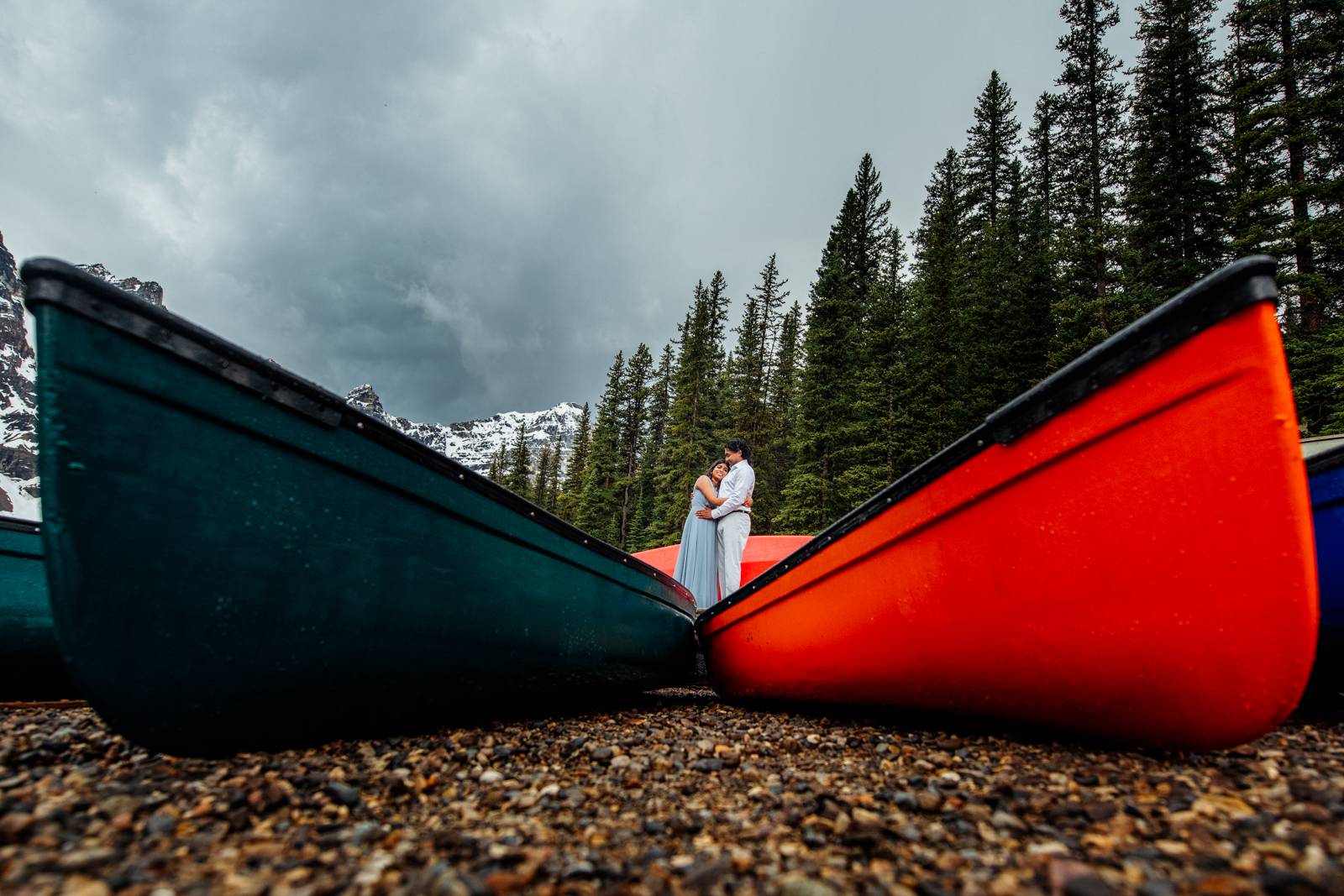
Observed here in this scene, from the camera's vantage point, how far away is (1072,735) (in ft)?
8.30

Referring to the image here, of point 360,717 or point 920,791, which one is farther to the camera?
point 360,717

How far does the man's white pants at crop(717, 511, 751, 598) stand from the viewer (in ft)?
22.9

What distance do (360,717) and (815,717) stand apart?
9.85ft

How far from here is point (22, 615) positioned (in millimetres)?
4023

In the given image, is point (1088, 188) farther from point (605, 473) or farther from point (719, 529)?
point (605, 473)

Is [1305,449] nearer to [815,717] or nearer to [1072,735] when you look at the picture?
[1072,735]

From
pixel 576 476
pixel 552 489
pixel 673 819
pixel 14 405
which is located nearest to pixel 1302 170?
pixel 673 819

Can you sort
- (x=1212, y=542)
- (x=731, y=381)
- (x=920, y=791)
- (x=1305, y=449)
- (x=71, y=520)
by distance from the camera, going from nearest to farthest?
(x=71, y=520), (x=1212, y=542), (x=920, y=791), (x=1305, y=449), (x=731, y=381)

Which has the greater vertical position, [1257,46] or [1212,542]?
[1257,46]

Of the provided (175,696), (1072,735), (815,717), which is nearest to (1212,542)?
(1072,735)

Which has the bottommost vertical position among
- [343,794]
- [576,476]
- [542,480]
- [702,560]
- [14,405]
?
[343,794]

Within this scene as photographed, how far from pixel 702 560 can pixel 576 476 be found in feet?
139

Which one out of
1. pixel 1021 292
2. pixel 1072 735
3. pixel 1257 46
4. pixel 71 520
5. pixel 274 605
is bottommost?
pixel 1072 735

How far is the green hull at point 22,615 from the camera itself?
13.1 feet
